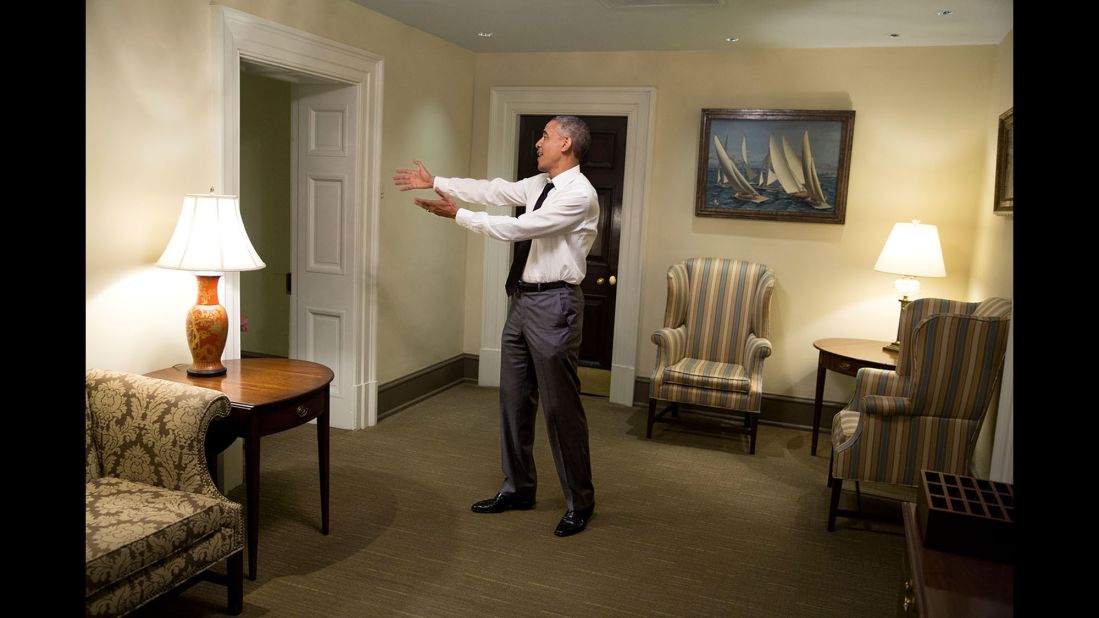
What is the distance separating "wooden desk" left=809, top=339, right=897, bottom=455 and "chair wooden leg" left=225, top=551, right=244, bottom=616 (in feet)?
10.6

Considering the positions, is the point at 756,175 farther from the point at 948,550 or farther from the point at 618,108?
the point at 948,550

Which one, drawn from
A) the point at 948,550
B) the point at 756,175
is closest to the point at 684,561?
the point at 948,550

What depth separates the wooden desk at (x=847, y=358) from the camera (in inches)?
169

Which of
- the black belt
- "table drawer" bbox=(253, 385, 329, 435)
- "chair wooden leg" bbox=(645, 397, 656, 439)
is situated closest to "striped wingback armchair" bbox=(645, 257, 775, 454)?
"chair wooden leg" bbox=(645, 397, 656, 439)

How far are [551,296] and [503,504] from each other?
98 centimetres

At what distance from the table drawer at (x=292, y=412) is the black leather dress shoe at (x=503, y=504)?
0.89 metres

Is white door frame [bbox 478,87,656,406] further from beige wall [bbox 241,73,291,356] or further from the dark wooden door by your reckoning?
beige wall [bbox 241,73,291,356]

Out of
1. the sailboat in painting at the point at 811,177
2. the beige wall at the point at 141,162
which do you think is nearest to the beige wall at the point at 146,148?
the beige wall at the point at 141,162

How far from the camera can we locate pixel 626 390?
5543 millimetres

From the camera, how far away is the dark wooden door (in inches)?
219

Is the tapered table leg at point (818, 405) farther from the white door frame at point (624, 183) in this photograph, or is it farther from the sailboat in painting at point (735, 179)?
the white door frame at point (624, 183)

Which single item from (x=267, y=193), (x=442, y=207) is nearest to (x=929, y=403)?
(x=442, y=207)
